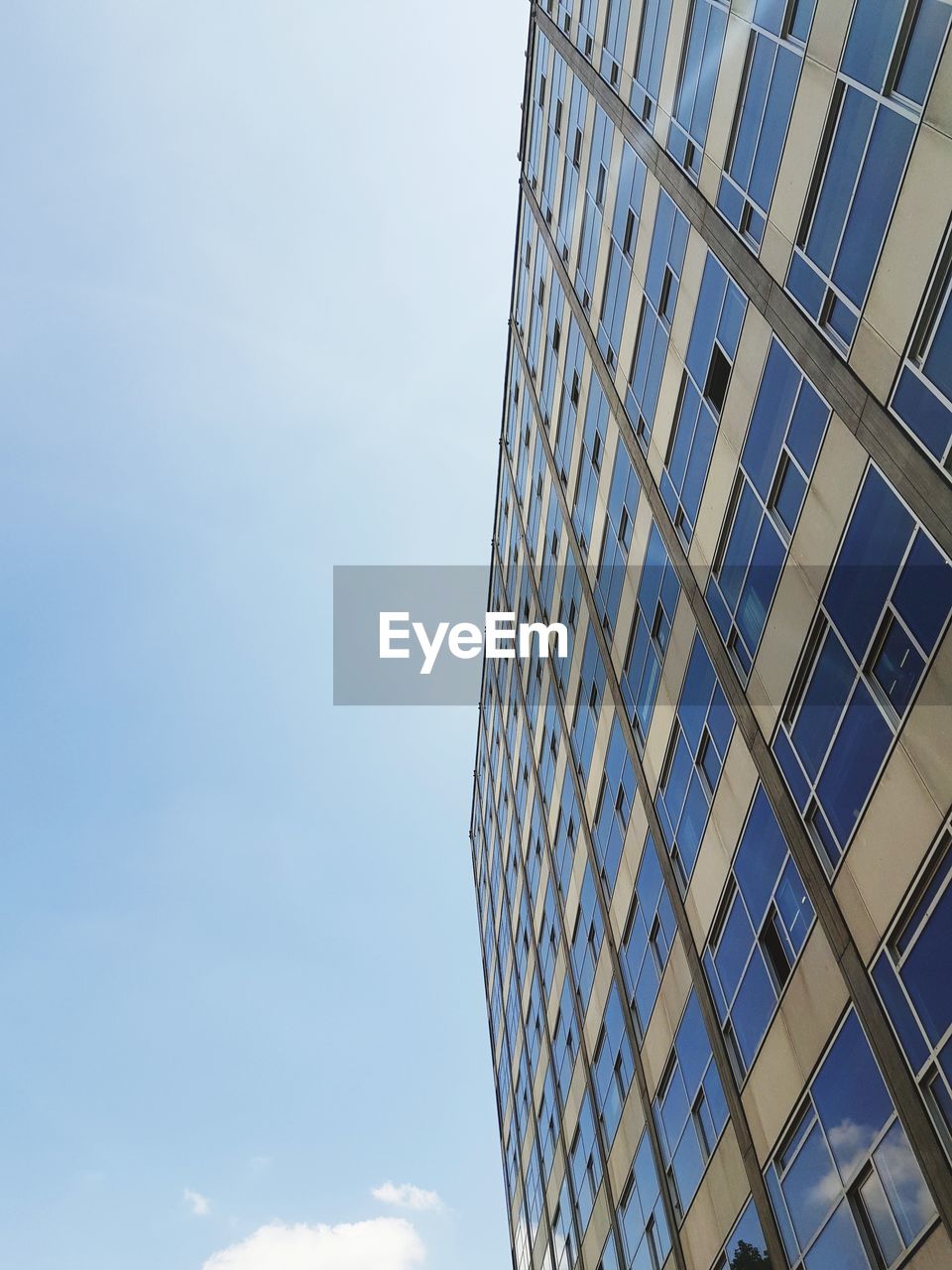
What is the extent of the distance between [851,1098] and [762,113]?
18402mm

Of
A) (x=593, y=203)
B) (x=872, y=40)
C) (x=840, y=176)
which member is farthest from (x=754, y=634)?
(x=593, y=203)

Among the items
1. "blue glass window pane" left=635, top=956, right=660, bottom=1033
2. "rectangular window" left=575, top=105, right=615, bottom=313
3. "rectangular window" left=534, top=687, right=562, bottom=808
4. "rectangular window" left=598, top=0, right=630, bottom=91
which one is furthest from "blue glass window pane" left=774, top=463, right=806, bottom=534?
"rectangular window" left=534, top=687, right=562, bottom=808

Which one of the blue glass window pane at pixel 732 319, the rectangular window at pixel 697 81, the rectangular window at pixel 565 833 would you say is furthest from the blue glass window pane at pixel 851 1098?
the rectangular window at pixel 697 81

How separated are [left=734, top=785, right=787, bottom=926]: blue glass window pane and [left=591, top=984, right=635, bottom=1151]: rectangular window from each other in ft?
33.2

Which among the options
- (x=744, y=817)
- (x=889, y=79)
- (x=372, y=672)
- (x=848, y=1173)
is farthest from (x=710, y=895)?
(x=372, y=672)

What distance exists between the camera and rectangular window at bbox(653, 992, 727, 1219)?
1948 centimetres

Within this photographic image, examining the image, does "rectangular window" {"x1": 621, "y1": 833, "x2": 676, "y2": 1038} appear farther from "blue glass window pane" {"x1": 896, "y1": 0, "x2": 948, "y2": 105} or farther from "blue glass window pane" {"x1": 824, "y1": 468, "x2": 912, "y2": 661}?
"blue glass window pane" {"x1": 896, "y1": 0, "x2": 948, "y2": 105}

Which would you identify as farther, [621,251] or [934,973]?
[621,251]

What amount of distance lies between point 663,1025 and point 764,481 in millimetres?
14478

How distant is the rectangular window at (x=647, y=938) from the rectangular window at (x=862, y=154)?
1469 centimetres

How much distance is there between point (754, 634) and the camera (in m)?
17.7

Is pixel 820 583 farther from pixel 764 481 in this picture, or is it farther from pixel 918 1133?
pixel 918 1133

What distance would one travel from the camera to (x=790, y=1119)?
51.7 ft

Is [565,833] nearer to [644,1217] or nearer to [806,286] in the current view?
[644,1217]
